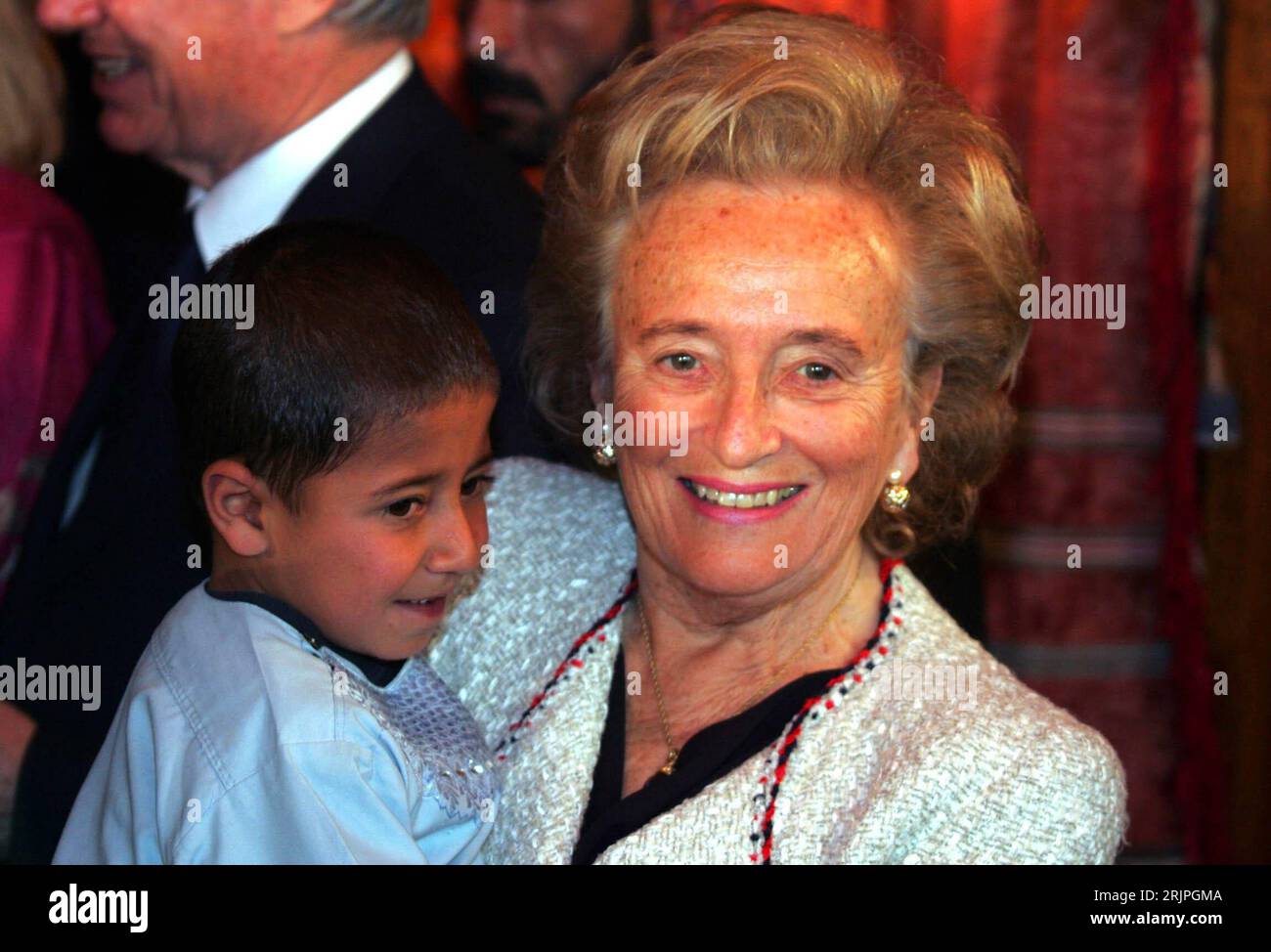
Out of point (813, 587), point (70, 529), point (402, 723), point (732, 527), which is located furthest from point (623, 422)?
point (70, 529)

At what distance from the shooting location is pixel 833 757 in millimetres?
1785

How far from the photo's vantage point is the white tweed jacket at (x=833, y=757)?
170cm

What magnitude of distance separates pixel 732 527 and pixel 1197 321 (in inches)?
58.9

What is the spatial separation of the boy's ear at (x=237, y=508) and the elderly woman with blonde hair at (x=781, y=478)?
423mm

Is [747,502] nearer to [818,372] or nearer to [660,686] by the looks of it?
[818,372]

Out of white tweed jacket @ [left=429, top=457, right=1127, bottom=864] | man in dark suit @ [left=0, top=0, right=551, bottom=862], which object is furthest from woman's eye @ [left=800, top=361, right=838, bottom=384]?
man in dark suit @ [left=0, top=0, right=551, bottom=862]

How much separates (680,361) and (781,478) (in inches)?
7.2

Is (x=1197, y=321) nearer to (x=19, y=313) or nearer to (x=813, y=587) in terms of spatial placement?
(x=813, y=587)

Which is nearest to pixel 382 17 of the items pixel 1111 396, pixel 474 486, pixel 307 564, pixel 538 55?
pixel 538 55

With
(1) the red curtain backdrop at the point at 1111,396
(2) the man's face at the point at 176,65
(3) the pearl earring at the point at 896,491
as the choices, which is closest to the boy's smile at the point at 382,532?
(3) the pearl earring at the point at 896,491

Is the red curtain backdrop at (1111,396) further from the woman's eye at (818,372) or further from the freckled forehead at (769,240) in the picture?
the woman's eye at (818,372)

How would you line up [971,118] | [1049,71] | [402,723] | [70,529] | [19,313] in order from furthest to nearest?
[1049,71]
[19,313]
[70,529]
[971,118]
[402,723]
